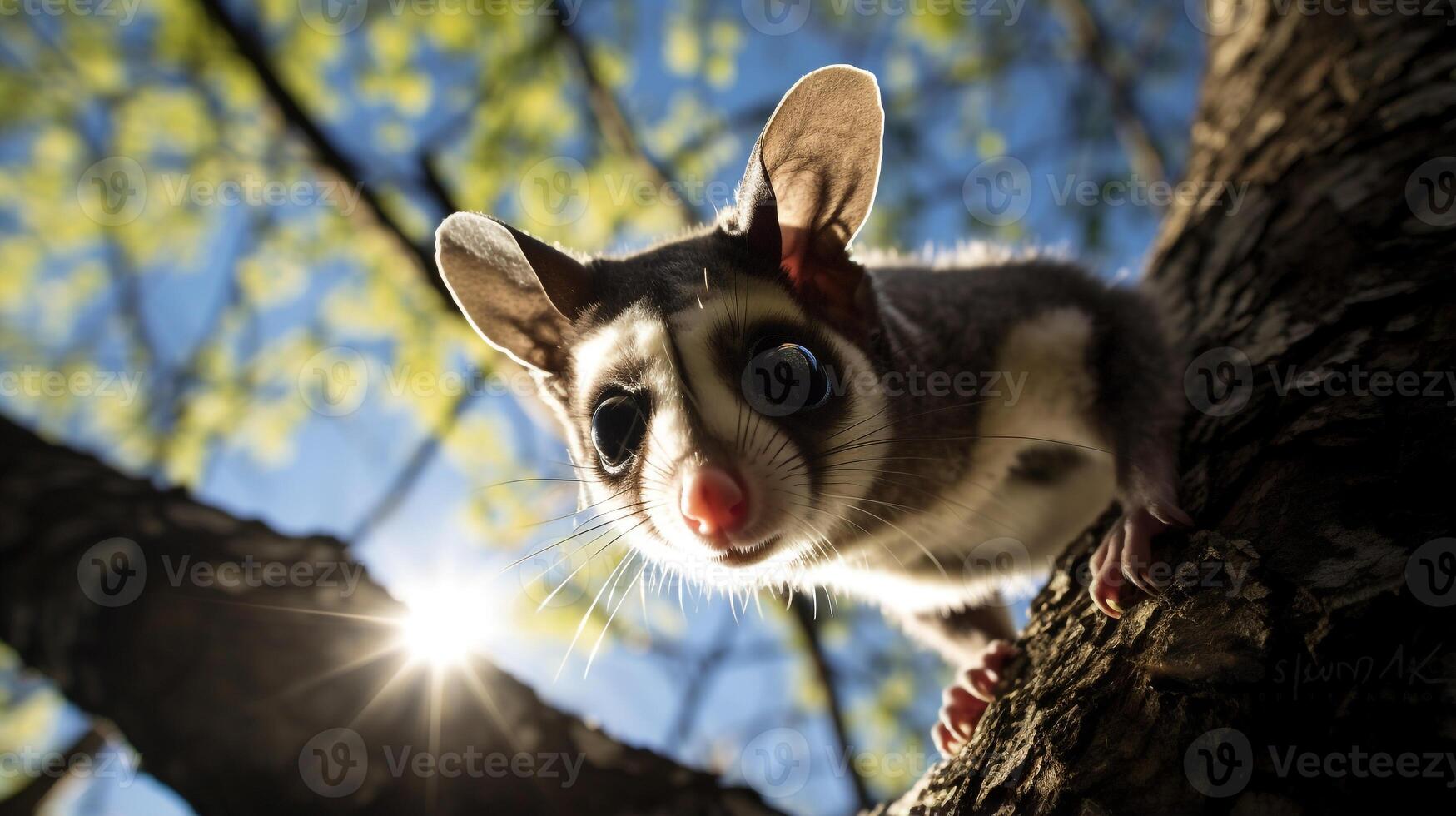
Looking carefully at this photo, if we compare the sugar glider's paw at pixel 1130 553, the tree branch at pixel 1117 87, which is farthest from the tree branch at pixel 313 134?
the tree branch at pixel 1117 87

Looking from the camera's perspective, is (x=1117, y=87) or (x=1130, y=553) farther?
(x=1117, y=87)

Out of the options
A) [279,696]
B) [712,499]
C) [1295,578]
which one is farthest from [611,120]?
[1295,578]

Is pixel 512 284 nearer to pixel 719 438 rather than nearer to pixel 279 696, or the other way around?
pixel 719 438

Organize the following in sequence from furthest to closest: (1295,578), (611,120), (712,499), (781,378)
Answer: (611,120)
(781,378)
(712,499)
(1295,578)

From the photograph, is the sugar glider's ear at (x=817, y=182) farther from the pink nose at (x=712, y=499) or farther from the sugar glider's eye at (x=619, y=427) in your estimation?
the pink nose at (x=712, y=499)

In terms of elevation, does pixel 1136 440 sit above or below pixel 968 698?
above

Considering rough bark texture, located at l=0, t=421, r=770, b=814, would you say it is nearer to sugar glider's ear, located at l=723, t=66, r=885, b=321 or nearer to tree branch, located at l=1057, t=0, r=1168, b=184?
sugar glider's ear, located at l=723, t=66, r=885, b=321
